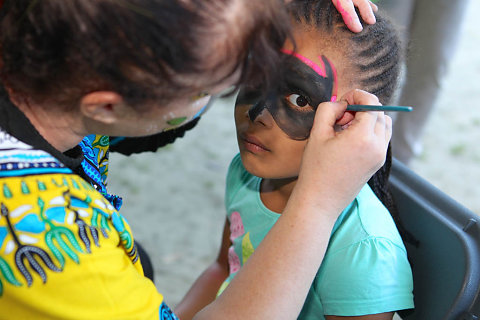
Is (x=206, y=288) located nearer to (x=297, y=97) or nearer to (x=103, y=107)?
(x=297, y=97)

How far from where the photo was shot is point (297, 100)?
2.91ft

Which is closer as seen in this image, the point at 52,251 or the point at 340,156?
the point at 52,251

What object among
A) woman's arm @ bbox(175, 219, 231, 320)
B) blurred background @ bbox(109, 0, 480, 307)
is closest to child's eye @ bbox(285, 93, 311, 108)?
woman's arm @ bbox(175, 219, 231, 320)

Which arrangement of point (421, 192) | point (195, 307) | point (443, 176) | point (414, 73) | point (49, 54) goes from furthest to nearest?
point (443, 176) → point (414, 73) → point (195, 307) → point (421, 192) → point (49, 54)

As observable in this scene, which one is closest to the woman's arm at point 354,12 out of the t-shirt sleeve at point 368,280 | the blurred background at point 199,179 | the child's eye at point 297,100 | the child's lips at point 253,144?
the child's eye at point 297,100

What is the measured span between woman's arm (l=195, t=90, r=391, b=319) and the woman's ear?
0.28 m

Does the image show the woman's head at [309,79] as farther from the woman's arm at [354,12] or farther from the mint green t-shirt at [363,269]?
the mint green t-shirt at [363,269]

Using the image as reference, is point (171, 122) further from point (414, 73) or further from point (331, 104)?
point (414, 73)

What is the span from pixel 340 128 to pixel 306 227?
22 centimetres

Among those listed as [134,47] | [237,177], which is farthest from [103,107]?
[237,177]

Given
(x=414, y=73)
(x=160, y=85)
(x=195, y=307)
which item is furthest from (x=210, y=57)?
(x=414, y=73)

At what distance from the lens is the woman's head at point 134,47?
59 centimetres

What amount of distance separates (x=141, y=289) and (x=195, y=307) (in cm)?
50

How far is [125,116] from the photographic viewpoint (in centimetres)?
68
